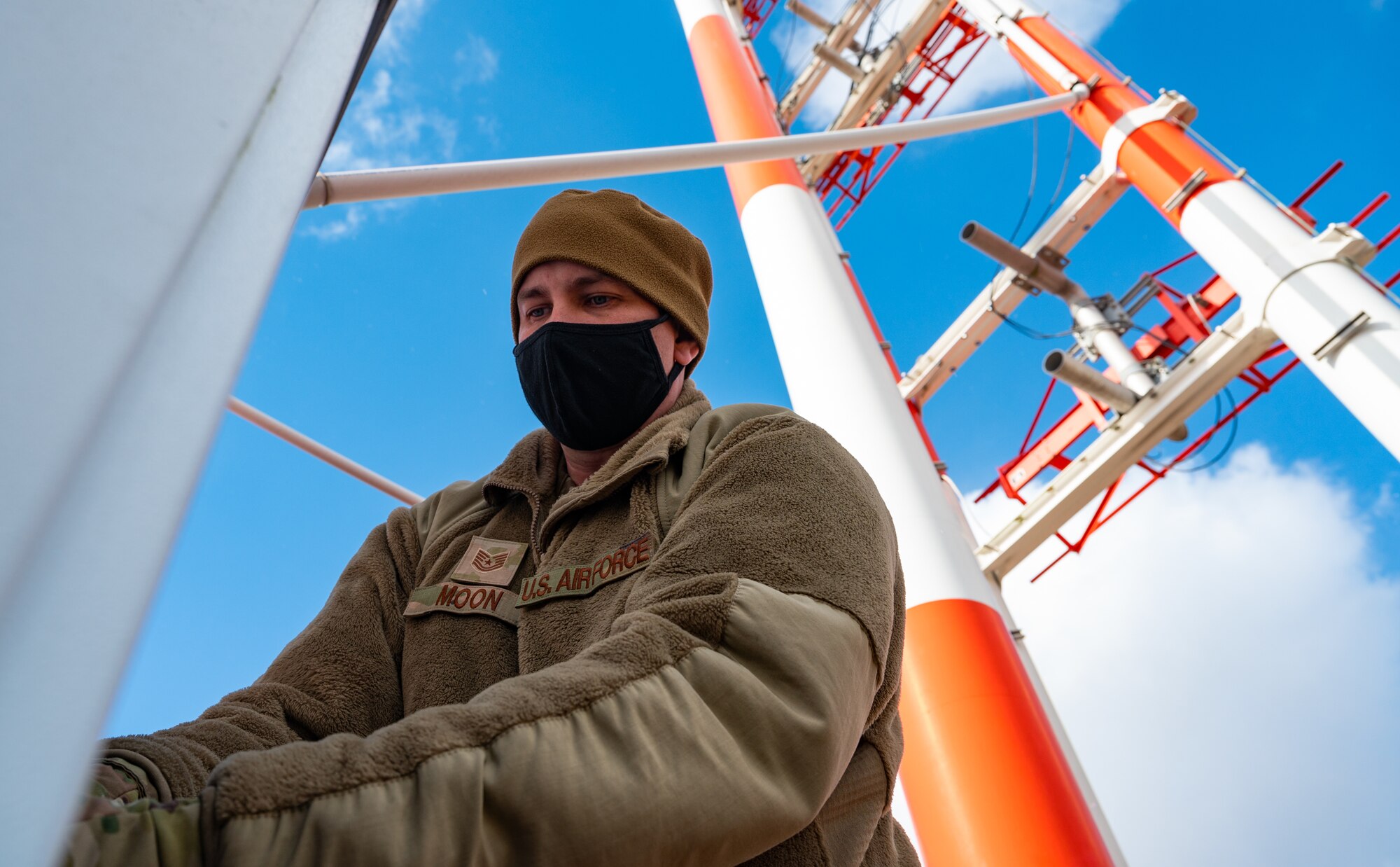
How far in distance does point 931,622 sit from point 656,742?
259 cm

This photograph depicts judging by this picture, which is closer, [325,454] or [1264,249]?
[325,454]

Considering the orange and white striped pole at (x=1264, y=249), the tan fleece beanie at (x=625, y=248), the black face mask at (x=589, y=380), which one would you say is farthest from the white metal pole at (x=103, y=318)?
the orange and white striped pole at (x=1264, y=249)

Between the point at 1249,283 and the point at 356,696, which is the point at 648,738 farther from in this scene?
the point at 1249,283

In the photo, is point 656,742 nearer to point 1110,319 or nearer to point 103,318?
point 103,318

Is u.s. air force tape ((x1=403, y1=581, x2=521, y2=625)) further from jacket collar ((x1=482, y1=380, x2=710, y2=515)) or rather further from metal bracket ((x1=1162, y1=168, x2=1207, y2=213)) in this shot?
metal bracket ((x1=1162, y1=168, x2=1207, y2=213))

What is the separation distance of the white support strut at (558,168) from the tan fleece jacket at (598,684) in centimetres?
45

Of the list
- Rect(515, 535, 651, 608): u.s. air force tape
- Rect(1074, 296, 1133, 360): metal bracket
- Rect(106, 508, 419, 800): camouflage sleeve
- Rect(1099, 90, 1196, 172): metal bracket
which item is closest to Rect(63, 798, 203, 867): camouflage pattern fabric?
Rect(106, 508, 419, 800): camouflage sleeve

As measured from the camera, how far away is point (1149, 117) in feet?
15.7

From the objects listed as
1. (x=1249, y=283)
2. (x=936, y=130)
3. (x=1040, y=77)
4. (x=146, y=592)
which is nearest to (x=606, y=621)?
(x=146, y=592)

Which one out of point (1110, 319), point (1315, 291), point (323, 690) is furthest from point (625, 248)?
point (1110, 319)

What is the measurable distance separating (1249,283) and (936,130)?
228 cm

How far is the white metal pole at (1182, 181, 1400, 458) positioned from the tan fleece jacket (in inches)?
128

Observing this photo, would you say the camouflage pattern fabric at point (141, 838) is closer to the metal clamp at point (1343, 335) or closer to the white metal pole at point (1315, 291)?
the white metal pole at point (1315, 291)

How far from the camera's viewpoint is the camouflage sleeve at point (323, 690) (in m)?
0.98
